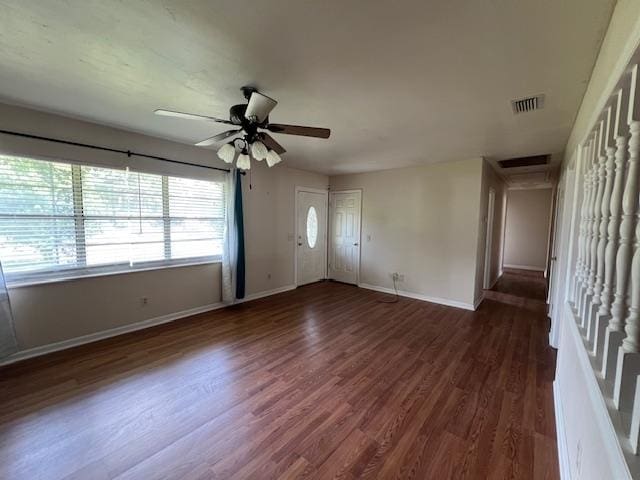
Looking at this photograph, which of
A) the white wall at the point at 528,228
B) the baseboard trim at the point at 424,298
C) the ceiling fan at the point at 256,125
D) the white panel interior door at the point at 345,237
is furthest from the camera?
the white wall at the point at 528,228

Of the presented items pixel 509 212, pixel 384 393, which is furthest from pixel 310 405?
pixel 509 212

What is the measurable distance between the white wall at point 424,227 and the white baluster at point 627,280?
352 centimetres

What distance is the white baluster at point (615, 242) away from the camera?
36.2 inches

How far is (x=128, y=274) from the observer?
3.27 meters

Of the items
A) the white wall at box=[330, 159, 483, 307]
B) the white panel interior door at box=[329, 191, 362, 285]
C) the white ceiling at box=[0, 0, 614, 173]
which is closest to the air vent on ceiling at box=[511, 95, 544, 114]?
the white ceiling at box=[0, 0, 614, 173]

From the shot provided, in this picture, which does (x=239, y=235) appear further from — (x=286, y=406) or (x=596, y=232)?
(x=596, y=232)

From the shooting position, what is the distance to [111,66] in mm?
1839

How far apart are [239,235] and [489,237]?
4555mm

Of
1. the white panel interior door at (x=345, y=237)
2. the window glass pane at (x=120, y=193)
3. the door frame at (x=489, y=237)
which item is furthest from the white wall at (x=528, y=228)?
the window glass pane at (x=120, y=193)

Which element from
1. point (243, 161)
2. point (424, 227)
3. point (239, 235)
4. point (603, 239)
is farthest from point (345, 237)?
point (603, 239)

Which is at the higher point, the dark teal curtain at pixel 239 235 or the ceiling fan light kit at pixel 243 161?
the ceiling fan light kit at pixel 243 161

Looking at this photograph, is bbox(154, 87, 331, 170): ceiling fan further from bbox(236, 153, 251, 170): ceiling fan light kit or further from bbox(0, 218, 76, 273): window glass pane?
bbox(0, 218, 76, 273): window glass pane

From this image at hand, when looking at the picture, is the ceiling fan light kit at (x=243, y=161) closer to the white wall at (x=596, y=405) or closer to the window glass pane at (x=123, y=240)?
the window glass pane at (x=123, y=240)

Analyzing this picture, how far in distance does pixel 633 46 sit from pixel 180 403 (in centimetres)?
305
